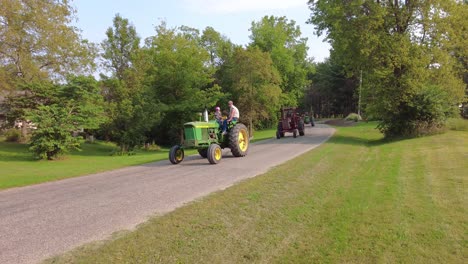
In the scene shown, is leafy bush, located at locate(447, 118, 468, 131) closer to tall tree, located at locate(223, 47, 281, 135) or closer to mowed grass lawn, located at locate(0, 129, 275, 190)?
tall tree, located at locate(223, 47, 281, 135)

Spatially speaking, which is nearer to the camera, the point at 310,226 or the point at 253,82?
the point at 310,226

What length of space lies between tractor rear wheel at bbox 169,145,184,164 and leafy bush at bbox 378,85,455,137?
44.3 ft

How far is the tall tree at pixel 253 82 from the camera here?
31.2 m

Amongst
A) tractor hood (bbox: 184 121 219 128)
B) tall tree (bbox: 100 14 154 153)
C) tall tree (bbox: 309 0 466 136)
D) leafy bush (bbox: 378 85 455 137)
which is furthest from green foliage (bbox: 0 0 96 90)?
leafy bush (bbox: 378 85 455 137)

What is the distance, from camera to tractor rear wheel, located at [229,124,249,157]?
483 inches

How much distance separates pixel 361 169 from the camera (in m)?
10.4

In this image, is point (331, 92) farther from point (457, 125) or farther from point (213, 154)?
point (213, 154)

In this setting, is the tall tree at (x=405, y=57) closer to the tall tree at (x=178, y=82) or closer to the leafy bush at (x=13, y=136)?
the tall tree at (x=178, y=82)

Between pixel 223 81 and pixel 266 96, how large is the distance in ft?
44.2

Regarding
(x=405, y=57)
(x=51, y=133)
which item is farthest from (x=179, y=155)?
(x=405, y=57)

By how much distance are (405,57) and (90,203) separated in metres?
18.0

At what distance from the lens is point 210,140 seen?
11906mm

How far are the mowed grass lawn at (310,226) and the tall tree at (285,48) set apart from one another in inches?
1574

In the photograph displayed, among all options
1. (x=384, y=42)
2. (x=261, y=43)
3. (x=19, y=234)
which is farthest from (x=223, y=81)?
(x=19, y=234)
